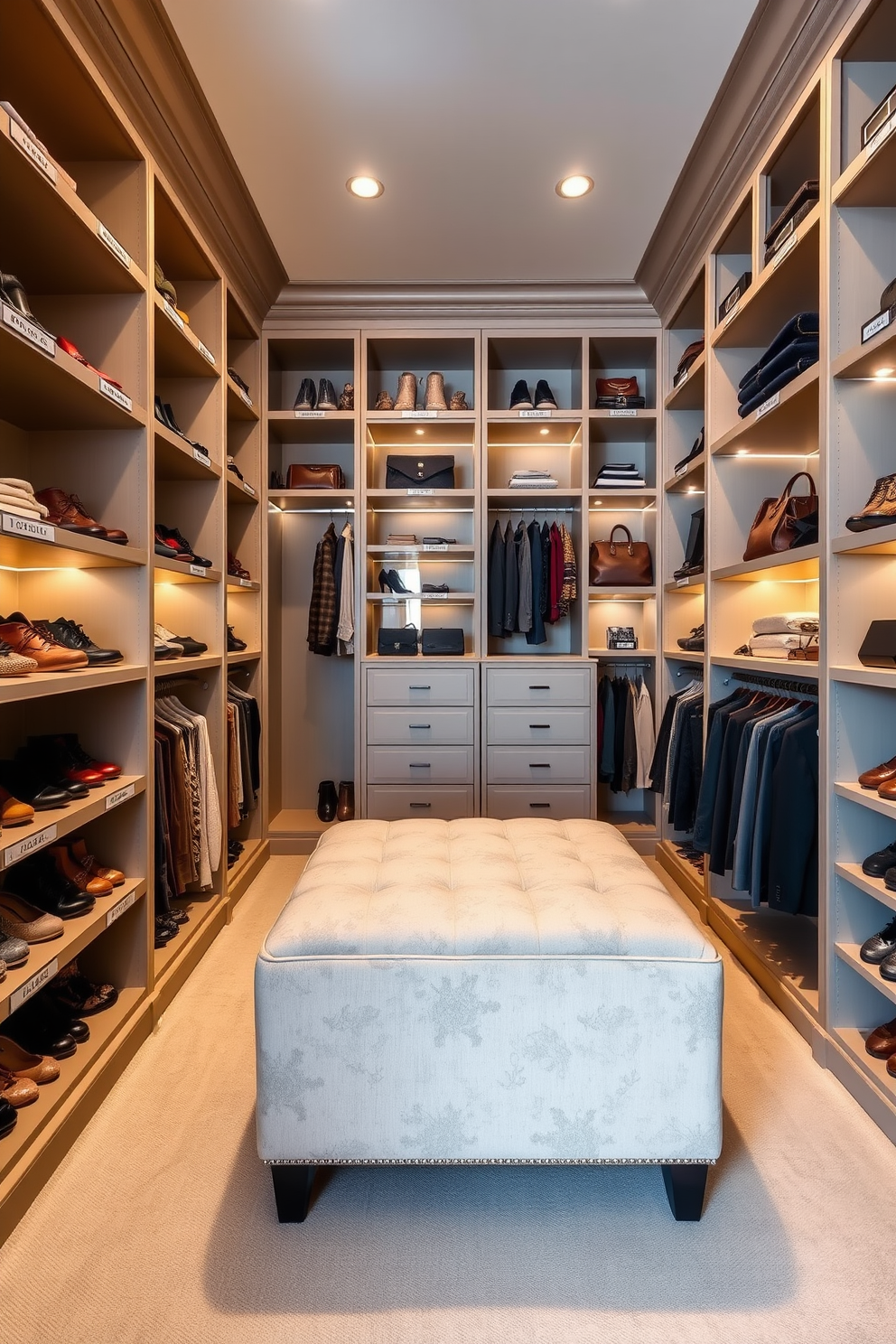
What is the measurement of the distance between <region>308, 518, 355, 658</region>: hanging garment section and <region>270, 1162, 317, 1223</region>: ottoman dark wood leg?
8.67 ft

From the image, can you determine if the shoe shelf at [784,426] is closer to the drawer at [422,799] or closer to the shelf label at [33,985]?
the drawer at [422,799]

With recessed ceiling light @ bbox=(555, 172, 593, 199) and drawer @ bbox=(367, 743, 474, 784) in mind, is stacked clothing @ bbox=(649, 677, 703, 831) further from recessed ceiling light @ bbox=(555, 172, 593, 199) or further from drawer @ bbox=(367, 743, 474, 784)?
recessed ceiling light @ bbox=(555, 172, 593, 199)

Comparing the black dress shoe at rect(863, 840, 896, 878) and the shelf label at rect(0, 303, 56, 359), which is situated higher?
the shelf label at rect(0, 303, 56, 359)

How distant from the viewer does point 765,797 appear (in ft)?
7.50

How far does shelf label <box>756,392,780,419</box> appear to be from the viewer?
230 centimetres

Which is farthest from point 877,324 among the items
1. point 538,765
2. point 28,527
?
point 538,765

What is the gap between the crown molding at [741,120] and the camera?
6.42 feet

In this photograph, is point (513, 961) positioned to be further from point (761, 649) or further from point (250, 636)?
point (250, 636)

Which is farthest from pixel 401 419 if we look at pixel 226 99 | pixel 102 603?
pixel 102 603

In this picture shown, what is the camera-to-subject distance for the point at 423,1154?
1.40 m

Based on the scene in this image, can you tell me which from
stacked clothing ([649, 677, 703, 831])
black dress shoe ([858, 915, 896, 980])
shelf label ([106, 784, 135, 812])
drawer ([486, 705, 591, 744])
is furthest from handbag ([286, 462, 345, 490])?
black dress shoe ([858, 915, 896, 980])

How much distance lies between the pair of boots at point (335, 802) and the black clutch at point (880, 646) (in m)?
2.72

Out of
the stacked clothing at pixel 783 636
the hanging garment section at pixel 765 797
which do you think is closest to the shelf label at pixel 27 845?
the hanging garment section at pixel 765 797

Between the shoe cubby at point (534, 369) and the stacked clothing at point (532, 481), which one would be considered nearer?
the shoe cubby at point (534, 369)
